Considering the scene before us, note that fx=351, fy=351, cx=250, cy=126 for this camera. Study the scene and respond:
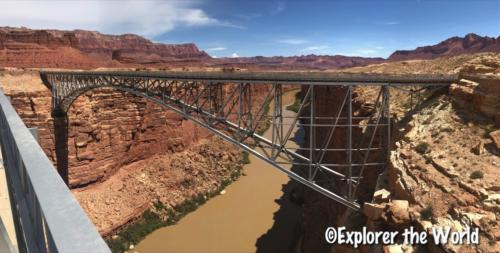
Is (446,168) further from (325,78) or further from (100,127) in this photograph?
(100,127)

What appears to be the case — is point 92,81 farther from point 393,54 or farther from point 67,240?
point 393,54

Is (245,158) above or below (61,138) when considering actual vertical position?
below

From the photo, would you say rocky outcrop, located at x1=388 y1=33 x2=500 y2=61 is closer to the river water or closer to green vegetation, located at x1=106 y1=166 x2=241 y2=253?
the river water

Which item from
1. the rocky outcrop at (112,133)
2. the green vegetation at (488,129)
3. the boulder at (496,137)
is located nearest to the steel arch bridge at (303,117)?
the rocky outcrop at (112,133)

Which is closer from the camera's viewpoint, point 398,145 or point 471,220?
point 471,220

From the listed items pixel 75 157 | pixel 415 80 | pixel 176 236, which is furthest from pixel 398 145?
pixel 75 157

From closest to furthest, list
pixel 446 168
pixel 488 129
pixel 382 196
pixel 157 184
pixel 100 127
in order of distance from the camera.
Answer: pixel 446 168, pixel 382 196, pixel 488 129, pixel 100 127, pixel 157 184

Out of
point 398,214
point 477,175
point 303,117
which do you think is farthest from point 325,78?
point 477,175

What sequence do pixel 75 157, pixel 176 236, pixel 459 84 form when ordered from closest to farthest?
pixel 459 84 < pixel 176 236 < pixel 75 157
